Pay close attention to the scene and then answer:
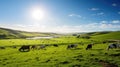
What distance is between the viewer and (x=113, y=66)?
22875 mm

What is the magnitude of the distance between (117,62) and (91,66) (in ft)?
13.8

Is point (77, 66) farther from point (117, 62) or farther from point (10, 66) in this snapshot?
point (10, 66)

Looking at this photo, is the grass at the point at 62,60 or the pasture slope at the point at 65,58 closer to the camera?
the pasture slope at the point at 65,58

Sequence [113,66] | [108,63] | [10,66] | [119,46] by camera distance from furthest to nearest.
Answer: [119,46] < [10,66] < [108,63] < [113,66]

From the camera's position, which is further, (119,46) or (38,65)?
(119,46)

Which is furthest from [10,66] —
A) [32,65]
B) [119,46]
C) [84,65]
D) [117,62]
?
[119,46]

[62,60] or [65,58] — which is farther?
[65,58]

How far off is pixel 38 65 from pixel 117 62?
11310mm

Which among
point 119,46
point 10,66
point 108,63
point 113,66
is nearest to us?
point 113,66

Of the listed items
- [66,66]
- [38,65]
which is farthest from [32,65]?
[66,66]

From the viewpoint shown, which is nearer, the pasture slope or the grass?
the pasture slope

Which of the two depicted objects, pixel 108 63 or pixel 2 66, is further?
pixel 2 66

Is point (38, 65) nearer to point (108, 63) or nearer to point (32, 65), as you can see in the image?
point (32, 65)

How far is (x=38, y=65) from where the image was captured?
25.6m
